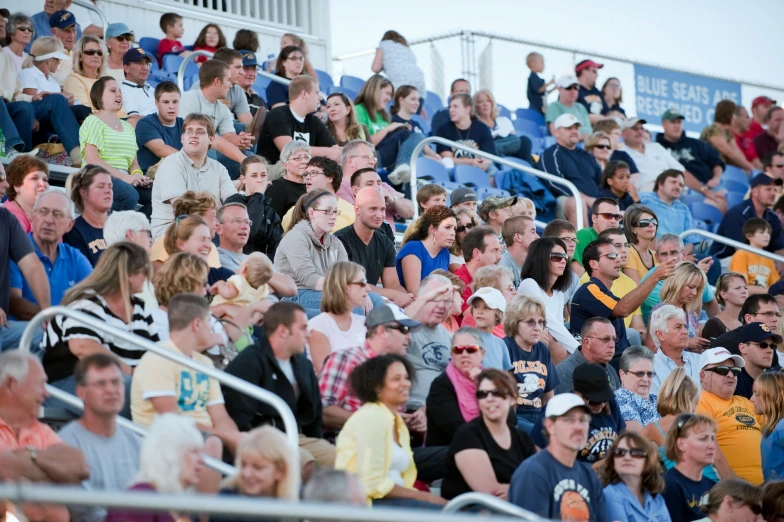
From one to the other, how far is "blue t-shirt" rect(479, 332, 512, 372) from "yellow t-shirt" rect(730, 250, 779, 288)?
480 centimetres

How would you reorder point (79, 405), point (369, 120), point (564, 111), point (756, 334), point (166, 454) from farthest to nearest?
point (564, 111), point (369, 120), point (756, 334), point (79, 405), point (166, 454)

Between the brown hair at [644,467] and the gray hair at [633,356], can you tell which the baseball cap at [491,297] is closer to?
the gray hair at [633,356]

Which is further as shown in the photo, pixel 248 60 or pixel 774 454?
pixel 248 60

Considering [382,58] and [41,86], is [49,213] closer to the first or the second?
[41,86]

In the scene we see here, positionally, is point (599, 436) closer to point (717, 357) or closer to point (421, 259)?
point (717, 357)

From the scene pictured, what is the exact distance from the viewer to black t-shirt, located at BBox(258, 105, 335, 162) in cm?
1025

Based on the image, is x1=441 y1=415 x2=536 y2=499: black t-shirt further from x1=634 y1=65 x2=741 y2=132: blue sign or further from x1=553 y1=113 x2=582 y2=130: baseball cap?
x1=634 y1=65 x2=741 y2=132: blue sign

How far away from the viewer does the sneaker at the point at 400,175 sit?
1129 cm

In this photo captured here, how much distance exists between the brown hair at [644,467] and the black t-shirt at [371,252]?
2.50 meters

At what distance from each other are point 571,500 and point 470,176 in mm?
6426

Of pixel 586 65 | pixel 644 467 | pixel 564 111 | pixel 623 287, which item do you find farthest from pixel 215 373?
pixel 586 65

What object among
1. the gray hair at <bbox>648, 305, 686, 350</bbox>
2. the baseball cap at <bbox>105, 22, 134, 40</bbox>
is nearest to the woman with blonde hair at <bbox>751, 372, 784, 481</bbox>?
the gray hair at <bbox>648, 305, 686, 350</bbox>

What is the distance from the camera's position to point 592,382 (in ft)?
23.0

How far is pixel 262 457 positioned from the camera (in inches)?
190
